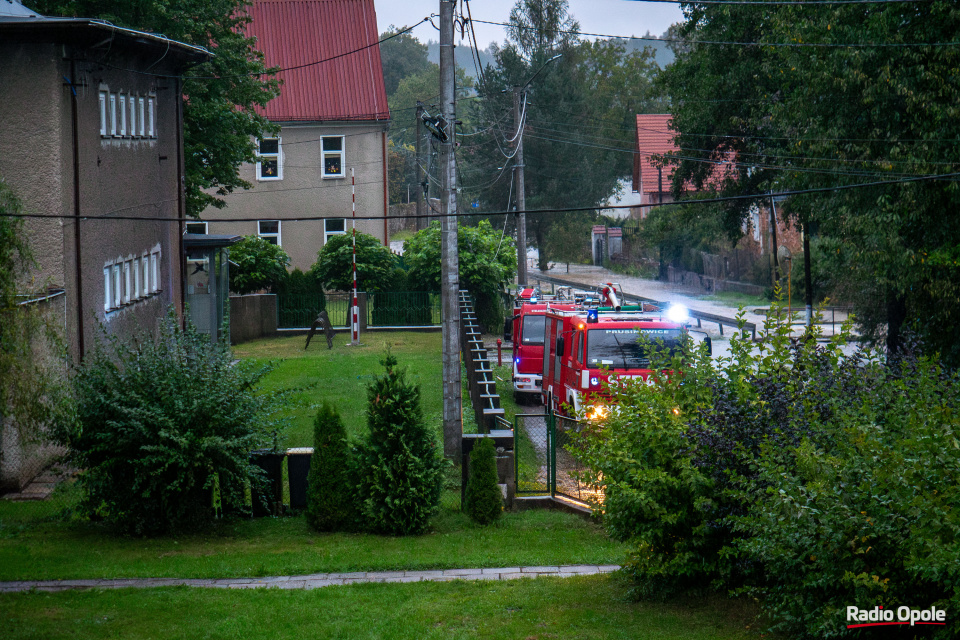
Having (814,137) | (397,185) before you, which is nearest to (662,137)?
(397,185)

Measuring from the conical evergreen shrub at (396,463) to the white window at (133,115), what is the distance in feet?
31.4

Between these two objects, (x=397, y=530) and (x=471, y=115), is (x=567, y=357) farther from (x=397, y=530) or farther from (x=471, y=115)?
(x=471, y=115)

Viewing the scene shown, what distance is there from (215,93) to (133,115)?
737 cm

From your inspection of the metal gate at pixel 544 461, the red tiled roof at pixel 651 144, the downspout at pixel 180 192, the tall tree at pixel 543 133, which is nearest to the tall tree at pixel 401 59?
the tall tree at pixel 543 133

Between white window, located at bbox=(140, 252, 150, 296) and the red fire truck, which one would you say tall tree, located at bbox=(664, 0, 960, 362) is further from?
white window, located at bbox=(140, 252, 150, 296)

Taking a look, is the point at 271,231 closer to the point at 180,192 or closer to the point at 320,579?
the point at 180,192

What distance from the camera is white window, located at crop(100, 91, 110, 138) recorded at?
1572 centimetres

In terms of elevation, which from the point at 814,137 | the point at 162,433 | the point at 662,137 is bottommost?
the point at 162,433

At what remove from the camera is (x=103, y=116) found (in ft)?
51.9

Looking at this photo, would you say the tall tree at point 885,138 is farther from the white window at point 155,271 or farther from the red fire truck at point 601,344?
the white window at point 155,271

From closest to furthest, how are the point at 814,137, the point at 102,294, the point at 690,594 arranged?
the point at 690,594 < the point at 102,294 < the point at 814,137

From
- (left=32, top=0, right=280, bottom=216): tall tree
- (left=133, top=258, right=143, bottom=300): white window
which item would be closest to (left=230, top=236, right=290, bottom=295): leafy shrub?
(left=32, top=0, right=280, bottom=216): tall tree

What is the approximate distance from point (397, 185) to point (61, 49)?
259 ft

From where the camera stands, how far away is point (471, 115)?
69.6 meters
